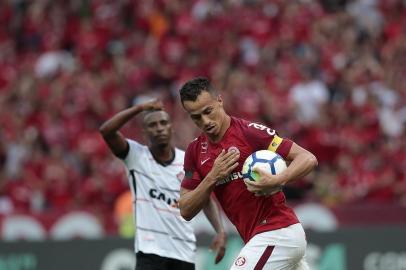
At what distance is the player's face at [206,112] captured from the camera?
7.36 m

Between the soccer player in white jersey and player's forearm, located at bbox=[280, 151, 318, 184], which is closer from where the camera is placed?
player's forearm, located at bbox=[280, 151, 318, 184]

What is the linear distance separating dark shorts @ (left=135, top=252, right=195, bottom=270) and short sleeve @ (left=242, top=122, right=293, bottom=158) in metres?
2.06

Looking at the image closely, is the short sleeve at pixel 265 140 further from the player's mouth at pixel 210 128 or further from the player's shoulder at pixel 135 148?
the player's shoulder at pixel 135 148

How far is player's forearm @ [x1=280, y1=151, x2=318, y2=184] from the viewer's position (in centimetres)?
709

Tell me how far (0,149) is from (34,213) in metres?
2.54

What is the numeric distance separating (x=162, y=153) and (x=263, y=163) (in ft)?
7.67

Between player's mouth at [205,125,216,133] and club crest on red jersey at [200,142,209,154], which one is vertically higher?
player's mouth at [205,125,216,133]

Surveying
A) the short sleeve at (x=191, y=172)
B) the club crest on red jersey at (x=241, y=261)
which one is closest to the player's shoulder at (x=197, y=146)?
the short sleeve at (x=191, y=172)

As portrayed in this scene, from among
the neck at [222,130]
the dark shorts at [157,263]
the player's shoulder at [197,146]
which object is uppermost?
the neck at [222,130]

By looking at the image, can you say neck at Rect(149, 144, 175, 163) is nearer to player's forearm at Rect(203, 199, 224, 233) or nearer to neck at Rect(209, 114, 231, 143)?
player's forearm at Rect(203, 199, 224, 233)

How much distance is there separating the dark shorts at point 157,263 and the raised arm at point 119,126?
96cm

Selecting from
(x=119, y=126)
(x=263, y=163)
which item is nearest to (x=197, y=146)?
(x=263, y=163)

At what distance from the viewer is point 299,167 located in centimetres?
717

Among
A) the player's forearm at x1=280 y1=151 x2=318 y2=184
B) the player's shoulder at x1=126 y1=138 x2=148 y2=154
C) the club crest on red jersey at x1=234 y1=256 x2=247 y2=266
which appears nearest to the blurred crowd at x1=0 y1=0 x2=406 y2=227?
the player's shoulder at x1=126 y1=138 x2=148 y2=154
